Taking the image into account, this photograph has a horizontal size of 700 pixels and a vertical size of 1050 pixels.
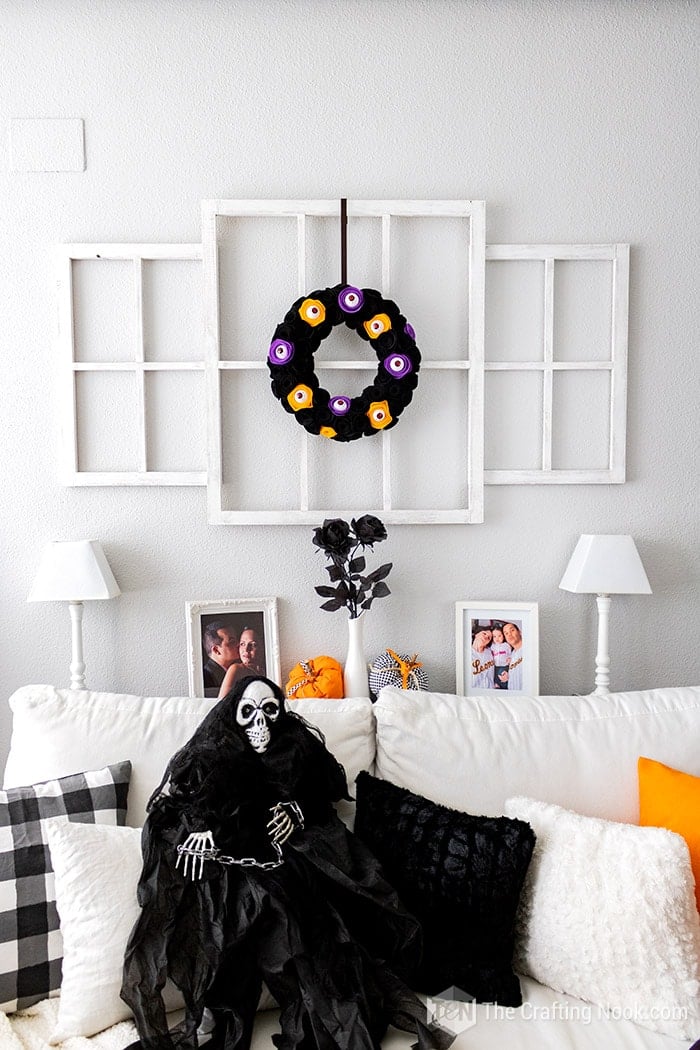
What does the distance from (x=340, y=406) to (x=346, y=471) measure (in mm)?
189

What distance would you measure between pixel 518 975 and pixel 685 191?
6.05ft

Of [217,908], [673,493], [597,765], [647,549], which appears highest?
[673,493]

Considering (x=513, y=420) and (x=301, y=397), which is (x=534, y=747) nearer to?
(x=513, y=420)

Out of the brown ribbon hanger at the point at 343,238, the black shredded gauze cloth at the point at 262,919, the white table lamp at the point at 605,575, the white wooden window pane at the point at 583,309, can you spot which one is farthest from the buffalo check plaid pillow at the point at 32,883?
the white wooden window pane at the point at 583,309

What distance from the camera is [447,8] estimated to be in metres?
2.11

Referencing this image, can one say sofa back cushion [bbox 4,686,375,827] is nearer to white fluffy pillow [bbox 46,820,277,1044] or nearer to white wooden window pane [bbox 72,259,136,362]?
white fluffy pillow [bbox 46,820,277,1044]

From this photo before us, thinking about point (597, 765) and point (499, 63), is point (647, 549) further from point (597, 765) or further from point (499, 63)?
point (499, 63)

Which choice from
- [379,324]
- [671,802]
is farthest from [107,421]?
[671,802]

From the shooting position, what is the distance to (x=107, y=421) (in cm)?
216

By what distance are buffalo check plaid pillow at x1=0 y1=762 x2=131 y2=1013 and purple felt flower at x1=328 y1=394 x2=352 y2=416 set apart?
990mm

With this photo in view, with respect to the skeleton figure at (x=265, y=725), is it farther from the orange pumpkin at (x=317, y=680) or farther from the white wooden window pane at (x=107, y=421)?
the white wooden window pane at (x=107, y=421)

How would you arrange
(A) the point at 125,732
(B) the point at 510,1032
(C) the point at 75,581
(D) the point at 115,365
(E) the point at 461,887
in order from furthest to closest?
(D) the point at 115,365, (C) the point at 75,581, (A) the point at 125,732, (E) the point at 461,887, (B) the point at 510,1032

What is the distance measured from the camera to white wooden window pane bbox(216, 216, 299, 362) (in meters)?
2.13

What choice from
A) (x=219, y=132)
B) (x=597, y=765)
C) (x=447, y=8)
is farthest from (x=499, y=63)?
(x=597, y=765)
